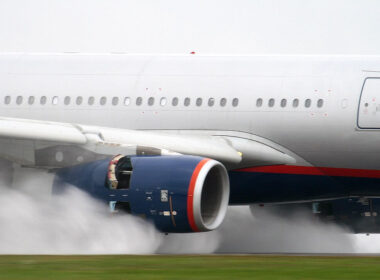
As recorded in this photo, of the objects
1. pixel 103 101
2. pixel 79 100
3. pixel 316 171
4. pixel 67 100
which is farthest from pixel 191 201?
pixel 67 100

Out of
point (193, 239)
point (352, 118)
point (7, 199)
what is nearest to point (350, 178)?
point (352, 118)

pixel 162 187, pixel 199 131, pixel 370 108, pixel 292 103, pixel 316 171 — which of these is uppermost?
pixel 292 103

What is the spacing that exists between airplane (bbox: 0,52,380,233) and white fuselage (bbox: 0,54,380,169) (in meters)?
0.03

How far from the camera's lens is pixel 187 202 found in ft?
59.9

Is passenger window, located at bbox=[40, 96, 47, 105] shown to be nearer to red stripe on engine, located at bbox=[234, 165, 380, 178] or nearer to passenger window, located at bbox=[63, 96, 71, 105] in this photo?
passenger window, located at bbox=[63, 96, 71, 105]

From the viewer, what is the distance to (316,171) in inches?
855

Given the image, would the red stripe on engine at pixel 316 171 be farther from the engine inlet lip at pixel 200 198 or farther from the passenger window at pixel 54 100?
the passenger window at pixel 54 100

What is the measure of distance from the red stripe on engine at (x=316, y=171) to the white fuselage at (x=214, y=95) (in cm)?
13

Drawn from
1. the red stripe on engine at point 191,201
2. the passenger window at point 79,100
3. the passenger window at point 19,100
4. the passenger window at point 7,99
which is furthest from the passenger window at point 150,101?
the red stripe on engine at point 191,201

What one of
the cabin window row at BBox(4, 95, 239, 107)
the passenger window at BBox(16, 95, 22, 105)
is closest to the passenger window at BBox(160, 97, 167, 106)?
the cabin window row at BBox(4, 95, 239, 107)

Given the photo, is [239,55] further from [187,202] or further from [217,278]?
[217,278]

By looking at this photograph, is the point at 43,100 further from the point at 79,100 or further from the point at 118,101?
the point at 118,101

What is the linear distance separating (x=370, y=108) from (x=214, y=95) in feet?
10.5

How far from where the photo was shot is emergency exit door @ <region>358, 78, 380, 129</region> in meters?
21.0
